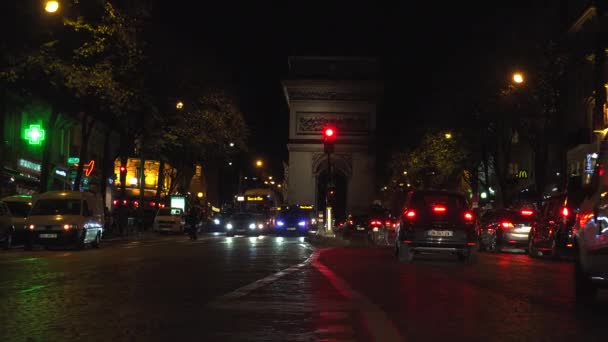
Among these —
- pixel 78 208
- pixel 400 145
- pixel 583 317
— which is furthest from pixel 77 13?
pixel 400 145

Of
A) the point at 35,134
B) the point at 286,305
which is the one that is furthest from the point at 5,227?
the point at 286,305

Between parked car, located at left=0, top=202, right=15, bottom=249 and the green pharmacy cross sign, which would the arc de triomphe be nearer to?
the green pharmacy cross sign

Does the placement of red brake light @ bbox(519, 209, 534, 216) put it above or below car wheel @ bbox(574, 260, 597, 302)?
above

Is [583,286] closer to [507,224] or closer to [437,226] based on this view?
[437,226]

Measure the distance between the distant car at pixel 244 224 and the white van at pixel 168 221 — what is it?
10.3 feet

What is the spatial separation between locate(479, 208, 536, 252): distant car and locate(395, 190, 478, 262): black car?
8.89 metres

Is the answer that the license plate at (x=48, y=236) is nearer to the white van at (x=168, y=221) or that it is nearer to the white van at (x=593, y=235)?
the white van at (x=593, y=235)

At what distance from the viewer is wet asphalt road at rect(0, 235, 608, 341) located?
8.13m

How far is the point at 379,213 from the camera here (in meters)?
43.5

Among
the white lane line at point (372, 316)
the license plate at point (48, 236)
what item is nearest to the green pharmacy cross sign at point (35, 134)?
the license plate at point (48, 236)

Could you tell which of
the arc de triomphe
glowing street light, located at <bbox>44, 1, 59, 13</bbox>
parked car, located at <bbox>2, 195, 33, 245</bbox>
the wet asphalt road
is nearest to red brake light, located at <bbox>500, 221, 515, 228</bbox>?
the wet asphalt road

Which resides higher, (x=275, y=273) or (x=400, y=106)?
(x=400, y=106)

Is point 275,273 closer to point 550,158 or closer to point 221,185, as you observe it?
point 550,158

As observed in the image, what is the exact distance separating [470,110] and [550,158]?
1364cm
